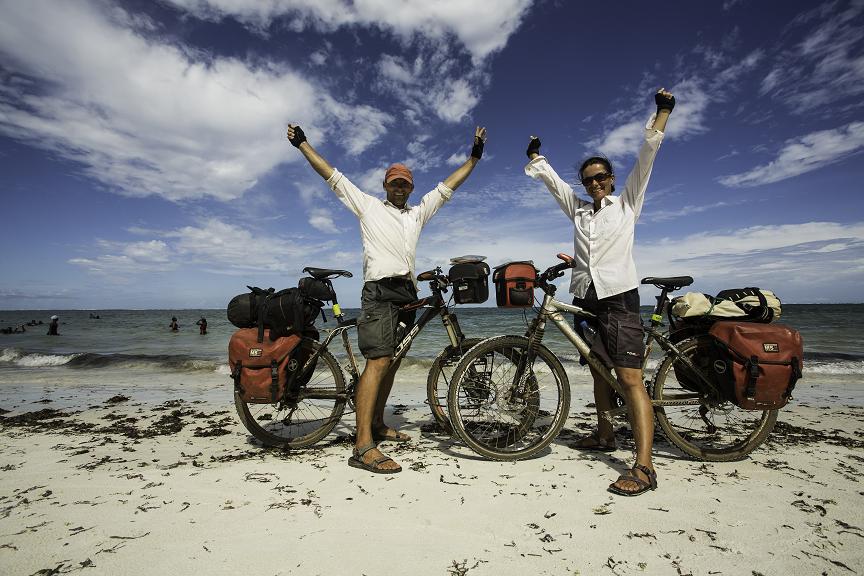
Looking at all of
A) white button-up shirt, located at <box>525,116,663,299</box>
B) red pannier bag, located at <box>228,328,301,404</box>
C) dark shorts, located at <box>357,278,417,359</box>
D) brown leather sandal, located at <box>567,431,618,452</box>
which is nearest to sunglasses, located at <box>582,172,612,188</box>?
white button-up shirt, located at <box>525,116,663,299</box>

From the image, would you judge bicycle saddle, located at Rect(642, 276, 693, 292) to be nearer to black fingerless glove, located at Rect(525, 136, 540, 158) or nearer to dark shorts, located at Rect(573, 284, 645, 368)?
dark shorts, located at Rect(573, 284, 645, 368)

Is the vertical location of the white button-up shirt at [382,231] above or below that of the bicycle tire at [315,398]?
above

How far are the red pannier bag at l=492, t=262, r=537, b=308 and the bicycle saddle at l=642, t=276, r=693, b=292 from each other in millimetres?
1197

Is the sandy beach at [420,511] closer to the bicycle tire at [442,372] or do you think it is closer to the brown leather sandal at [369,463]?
the brown leather sandal at [369,463]

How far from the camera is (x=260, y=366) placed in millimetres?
3766

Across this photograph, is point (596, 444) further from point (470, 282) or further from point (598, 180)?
point (598, 180)

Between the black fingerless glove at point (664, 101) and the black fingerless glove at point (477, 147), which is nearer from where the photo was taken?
the black fingerless glove at point (664, 101)

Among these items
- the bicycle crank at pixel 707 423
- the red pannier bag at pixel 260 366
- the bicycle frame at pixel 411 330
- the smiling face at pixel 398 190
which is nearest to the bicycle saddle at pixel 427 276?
the bicycle frame at pixel 411 330

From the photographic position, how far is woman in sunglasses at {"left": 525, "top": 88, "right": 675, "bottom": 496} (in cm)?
323

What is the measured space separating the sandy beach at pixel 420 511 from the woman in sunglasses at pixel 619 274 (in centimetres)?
56

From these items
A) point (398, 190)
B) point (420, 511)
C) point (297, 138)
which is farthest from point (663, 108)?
point (420, 511)

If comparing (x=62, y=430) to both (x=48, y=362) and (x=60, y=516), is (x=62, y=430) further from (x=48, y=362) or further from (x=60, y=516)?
(x=48, y=362)

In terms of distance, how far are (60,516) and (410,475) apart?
2484mm

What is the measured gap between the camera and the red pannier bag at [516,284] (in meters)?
3.62
